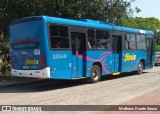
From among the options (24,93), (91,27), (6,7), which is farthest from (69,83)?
(6,7)

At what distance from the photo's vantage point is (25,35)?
14.7m

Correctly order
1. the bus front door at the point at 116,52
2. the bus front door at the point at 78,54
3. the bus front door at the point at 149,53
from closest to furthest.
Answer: the bus front door at the point at 78,54 < the bus front door at the point at 116,52 < the bus front door at the point at 149,53

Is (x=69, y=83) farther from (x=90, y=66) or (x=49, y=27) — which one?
(x=49, y=27)

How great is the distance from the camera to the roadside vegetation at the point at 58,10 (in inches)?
749

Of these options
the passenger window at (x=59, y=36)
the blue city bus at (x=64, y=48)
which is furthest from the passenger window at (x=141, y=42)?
the passenger window at (x=59, y=36)

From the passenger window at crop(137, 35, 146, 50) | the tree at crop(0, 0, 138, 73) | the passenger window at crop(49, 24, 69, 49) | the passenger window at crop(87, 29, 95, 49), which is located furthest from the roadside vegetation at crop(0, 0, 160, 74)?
the passenger window at crop(49, 24, 69, 49)

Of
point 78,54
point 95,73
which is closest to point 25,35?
point 78,54

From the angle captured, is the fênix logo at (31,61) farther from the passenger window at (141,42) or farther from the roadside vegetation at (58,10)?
the passenger window at (141,42)

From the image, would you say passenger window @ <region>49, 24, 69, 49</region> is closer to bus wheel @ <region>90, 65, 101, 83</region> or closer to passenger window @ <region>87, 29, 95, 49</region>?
passenger window @ <region>87, 29, 95, 49</region>

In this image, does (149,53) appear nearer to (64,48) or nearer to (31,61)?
(64,48)

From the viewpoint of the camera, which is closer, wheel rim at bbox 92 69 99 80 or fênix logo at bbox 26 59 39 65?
fênix logo at bbox 26 59 39 65

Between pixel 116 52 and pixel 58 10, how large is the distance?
13.3 ft

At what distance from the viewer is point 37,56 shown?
14.3m

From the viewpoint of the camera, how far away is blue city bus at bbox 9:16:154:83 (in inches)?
561
